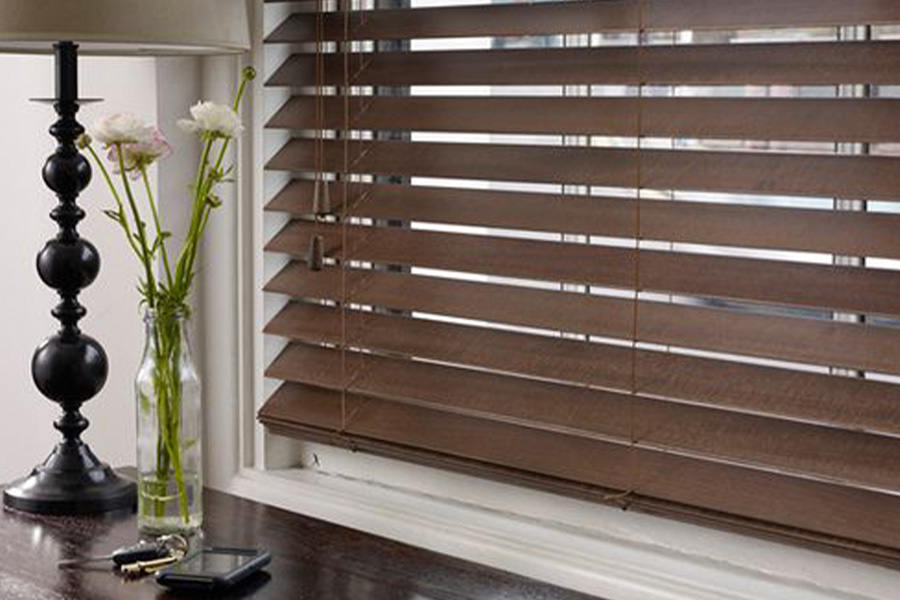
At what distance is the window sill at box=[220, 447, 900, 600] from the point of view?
1.72 m

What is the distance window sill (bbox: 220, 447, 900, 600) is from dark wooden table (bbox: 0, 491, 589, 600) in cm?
11

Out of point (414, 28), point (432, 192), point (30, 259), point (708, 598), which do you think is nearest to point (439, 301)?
point (432, 192)

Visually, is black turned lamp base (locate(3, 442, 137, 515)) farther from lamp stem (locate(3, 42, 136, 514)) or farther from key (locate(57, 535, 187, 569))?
key (locate(57, 535, 187, 569))

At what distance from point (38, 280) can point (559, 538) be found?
3.34 feet

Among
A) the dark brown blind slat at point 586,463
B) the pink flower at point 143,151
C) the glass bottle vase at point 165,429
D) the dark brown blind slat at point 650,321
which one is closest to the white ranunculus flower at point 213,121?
the pink flower at point 143,151

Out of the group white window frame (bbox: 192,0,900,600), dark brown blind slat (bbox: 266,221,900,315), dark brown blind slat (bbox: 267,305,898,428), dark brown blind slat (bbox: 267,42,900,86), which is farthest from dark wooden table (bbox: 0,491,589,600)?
dark brown blind slat (bbox: 267,42,900,86)

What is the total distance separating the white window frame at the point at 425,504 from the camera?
1.75 m

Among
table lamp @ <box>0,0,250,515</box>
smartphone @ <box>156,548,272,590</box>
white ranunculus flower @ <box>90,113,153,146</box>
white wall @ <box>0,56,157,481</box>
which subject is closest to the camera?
smartphone @ <box>156,548,272,590</box>

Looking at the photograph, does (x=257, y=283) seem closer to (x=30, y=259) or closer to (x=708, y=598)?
(x=30, y=259)

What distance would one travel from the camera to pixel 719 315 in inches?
67.9

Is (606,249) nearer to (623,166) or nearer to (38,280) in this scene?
(623,166)

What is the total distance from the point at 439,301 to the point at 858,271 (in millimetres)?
563

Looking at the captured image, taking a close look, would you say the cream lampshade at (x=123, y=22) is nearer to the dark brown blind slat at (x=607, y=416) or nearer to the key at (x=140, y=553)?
the dark brown blind slat at (x=607, y=416)

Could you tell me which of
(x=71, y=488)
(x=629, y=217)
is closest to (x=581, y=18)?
(x=629, y=217)
